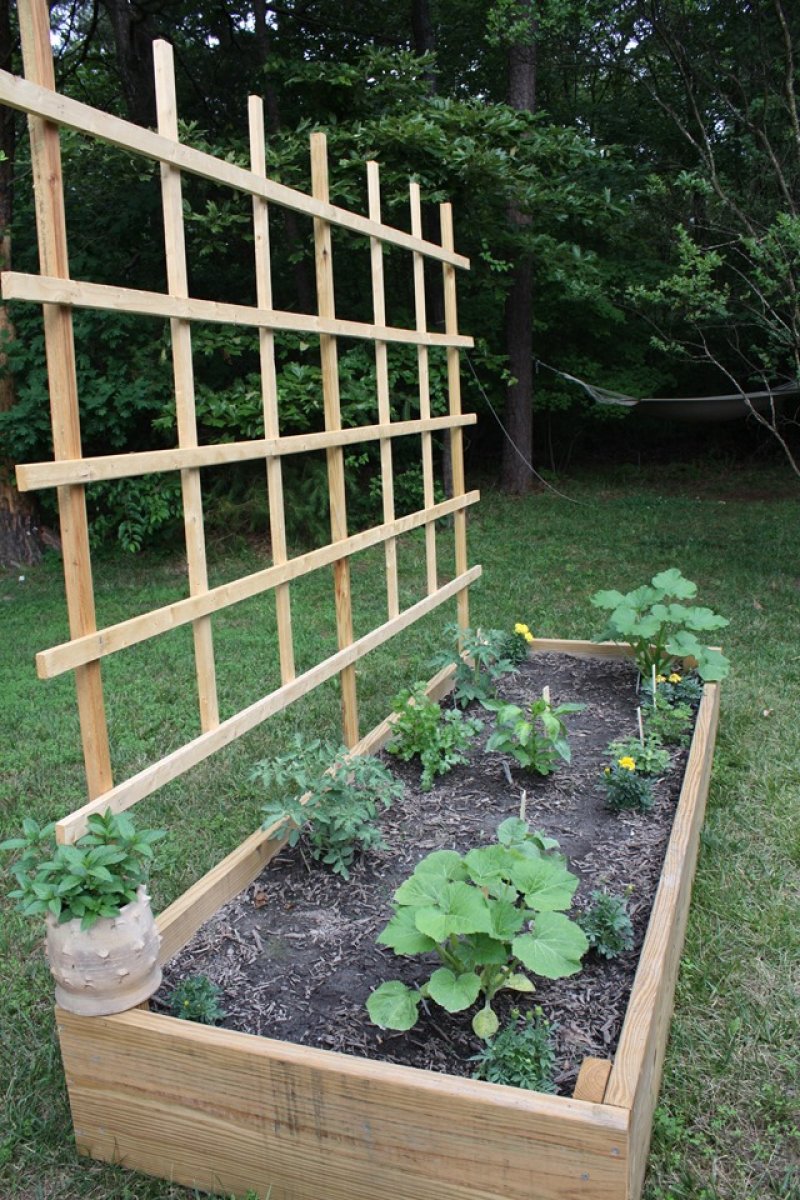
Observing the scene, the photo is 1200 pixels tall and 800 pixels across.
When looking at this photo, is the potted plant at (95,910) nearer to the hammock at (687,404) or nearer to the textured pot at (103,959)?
the textured pot at (103,959)

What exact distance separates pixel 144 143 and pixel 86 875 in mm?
1470

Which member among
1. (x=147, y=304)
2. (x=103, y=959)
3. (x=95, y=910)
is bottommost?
(x=103, y=959)

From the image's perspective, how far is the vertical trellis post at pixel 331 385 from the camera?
2.97 metres

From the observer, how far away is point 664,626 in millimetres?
4043

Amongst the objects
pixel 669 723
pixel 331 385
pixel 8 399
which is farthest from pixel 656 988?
pixel 8 399

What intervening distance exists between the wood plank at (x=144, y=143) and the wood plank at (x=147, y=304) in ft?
0.93

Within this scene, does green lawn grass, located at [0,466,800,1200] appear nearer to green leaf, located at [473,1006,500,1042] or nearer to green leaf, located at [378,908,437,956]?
green leaf, located at [473,1006,500,1042]

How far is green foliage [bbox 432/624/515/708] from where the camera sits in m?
3.92

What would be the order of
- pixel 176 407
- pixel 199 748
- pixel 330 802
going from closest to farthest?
1. pixel 199 748
2. pixel 176 407
3. pixel 330 802

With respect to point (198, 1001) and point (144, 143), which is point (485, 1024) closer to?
point (198, 1001)

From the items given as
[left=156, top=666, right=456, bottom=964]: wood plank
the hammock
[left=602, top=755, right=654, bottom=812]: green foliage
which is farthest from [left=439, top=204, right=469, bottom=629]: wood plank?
the hammock

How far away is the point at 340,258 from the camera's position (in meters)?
10.2

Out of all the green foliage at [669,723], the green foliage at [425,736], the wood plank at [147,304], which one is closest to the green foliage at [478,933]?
the green foliage at [425,736]

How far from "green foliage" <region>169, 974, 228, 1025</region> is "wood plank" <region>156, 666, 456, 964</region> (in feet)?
0.60
